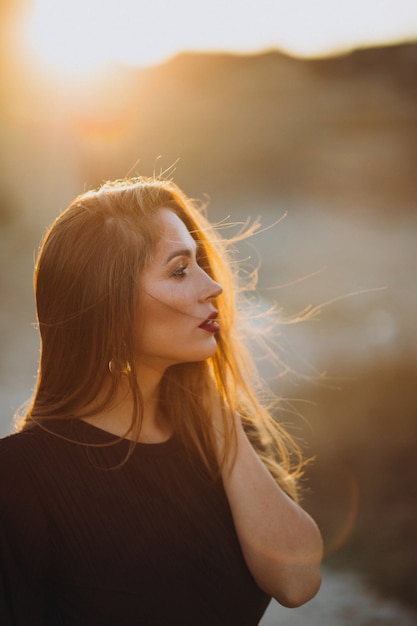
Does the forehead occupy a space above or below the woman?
above

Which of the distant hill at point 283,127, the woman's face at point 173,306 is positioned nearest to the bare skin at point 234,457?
the woman's face at point 173,306

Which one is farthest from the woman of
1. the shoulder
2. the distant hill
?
the distant hill

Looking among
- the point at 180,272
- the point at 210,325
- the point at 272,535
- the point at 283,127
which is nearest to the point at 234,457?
the point at 272,535

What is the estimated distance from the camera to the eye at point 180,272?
1.34 metres

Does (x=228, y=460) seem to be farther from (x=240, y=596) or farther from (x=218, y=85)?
(x=218, y=85)

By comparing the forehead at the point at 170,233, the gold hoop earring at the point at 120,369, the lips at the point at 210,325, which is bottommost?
the gold hoop earring at the point at 120,369

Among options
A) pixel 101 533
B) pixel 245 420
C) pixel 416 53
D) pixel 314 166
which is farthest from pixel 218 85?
pixel 101 533

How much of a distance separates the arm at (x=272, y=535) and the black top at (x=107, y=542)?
0.04 metres

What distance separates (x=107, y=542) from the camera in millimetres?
1215

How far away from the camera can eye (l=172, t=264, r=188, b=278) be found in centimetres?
134

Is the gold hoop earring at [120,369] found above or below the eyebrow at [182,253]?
below

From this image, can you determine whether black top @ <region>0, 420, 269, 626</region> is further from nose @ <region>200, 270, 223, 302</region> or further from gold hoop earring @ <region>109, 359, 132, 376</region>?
nose @ <region>200, 270, 223, 302</region>

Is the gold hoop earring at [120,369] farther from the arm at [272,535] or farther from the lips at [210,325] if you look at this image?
the arm at [272,535]

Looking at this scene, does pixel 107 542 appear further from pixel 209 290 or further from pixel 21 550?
pixel 209 290
